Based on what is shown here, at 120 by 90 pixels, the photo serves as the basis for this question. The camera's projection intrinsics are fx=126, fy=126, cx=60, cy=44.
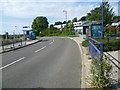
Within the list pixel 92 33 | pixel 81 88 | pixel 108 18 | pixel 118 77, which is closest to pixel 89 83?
pixel 81 88

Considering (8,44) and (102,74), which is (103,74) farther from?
(8,44)

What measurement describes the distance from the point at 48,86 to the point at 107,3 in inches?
1194

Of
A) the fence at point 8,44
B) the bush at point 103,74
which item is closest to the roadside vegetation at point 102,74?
the bush at point 103,74

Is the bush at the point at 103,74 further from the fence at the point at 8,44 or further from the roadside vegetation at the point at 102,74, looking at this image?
the fence at the point at 8,44

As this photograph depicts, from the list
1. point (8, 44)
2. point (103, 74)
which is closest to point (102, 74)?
point (103, 74)

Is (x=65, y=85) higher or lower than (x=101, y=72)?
lower

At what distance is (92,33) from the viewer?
19781 mm

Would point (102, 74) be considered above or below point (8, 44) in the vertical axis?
below

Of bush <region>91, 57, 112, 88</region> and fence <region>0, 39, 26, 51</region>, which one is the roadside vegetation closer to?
bush <region>91, 57, 112, 88</region>

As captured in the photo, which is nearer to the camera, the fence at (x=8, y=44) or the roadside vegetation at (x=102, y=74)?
the roadside vegetation at (x=102, y=74)

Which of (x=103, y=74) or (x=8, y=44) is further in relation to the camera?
(x=8, y=44)

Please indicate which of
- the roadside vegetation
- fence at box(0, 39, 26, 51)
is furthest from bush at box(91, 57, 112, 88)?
fence at box(0, 39, 26, 51)

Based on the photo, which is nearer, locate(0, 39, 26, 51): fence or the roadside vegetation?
the roadside vegetation

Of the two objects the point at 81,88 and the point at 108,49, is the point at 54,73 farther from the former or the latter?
the point at 108,49
